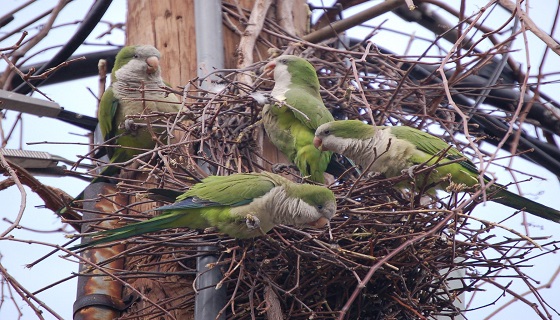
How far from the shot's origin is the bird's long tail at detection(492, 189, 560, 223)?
3975 millimetres

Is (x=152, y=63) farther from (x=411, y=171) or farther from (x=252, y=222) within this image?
(x=411, y=171)

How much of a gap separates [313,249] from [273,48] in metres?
1.90

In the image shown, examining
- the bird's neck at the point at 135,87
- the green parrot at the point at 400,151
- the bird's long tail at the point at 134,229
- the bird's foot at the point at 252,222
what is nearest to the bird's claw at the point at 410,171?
the green parrot at the point at 400,151

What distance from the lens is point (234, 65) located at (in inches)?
195

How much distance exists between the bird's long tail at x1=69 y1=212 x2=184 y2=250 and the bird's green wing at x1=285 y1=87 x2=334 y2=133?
1238 millimetres

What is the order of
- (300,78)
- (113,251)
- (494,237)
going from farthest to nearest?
(300,78)
(113,251)
(494,237)

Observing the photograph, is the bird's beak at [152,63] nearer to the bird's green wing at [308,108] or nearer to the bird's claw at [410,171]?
the bird's green wing at [308,108]

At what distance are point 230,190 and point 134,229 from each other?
0.53 metres

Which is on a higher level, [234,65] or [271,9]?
[271,9]

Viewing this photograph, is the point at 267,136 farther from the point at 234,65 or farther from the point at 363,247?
the point at 363,247

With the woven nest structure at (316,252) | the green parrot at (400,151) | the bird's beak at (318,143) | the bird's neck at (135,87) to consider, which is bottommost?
the woven nest structure at (316,252)

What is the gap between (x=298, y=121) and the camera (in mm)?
4480

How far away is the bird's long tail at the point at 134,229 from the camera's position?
10.8 feet

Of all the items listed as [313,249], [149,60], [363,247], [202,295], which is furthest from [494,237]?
[149,60]
